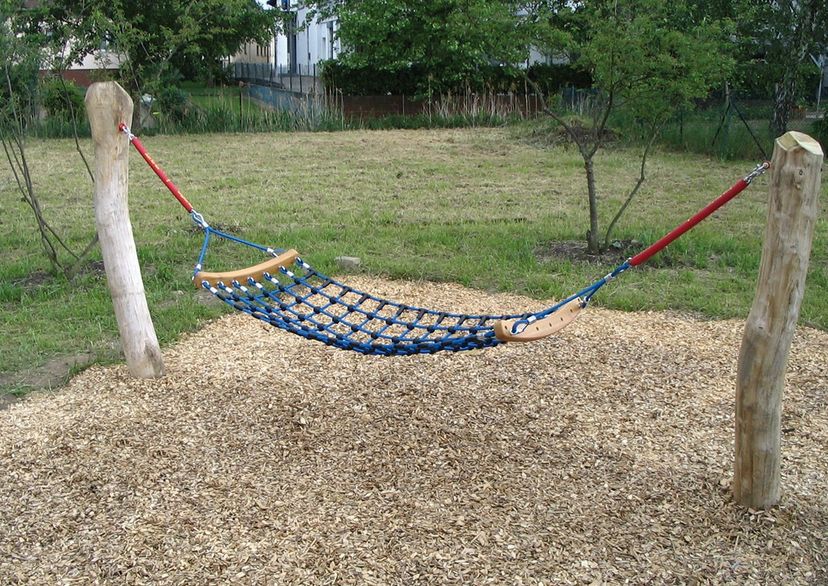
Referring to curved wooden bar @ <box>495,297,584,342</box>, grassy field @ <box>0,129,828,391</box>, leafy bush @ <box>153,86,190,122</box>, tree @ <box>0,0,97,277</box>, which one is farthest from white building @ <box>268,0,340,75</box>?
curved wooden bar @ <box>495,297,584,342</box>

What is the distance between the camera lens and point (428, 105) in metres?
16.5

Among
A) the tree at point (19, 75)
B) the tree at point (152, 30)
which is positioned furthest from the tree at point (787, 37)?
the tree at point (19, 75)

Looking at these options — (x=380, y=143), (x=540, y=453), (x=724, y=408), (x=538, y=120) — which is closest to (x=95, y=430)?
(x=540, y=453)

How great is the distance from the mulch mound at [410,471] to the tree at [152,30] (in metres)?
3.34

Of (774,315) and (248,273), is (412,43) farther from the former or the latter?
(774,315)

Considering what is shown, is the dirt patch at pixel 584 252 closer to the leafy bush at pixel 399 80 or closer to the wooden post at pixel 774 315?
the wooden post at pixel 774 315

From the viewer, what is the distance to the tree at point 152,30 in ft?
21.3

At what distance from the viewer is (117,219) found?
3.78 m

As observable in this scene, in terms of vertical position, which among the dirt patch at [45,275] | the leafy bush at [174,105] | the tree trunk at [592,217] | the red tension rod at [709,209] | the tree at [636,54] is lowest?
the dirt patch at [45,275]

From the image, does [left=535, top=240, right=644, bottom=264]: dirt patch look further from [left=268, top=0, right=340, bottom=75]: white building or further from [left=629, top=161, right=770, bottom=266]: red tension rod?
[left=268, top=0, right=340, bottom=75]: white building

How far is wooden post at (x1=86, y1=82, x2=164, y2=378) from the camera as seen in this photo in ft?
12.2

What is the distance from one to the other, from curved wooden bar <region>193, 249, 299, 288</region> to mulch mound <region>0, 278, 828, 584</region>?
45 cm

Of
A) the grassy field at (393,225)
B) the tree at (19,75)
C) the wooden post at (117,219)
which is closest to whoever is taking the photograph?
the wooden post at (117,219)

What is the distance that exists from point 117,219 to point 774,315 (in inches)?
106
